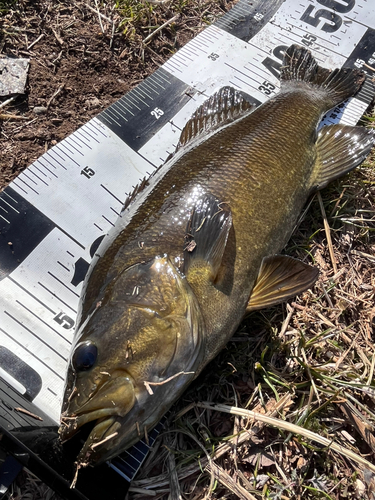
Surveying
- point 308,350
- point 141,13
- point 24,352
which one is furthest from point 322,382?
point 141,13

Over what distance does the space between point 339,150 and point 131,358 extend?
2392mm

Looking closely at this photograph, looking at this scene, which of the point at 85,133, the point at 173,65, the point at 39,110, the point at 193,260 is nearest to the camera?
the point at 193,260

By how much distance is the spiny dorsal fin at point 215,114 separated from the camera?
120 inches

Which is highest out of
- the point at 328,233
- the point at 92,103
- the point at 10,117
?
the point at 10,117

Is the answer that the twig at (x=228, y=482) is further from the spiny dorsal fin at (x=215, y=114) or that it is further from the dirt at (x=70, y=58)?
the dirt at (x=70, y=58)

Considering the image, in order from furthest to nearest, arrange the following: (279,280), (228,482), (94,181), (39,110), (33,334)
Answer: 1. (39,110)
2. (94,181)
3. (33,334)
4. (279,280)
5. (228,482)

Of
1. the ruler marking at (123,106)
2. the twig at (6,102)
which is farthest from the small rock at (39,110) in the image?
the ruler marking at (123,106)

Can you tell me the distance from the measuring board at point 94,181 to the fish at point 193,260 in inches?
20.3

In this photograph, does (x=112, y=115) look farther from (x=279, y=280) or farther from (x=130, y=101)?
(x=279, y=280)

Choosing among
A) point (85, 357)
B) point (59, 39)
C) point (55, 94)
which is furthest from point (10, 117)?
point (85, 357)

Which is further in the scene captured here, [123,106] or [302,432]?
[123,106]

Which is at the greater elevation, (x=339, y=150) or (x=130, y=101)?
(x=130, y=101)

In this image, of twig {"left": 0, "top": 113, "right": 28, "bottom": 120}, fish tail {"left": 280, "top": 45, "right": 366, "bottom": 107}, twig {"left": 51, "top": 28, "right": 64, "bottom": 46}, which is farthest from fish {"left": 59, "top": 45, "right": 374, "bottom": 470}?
twig {"left": 51, "top": 28, "right": 64, "bottom": 46}

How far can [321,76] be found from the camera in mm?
3576
